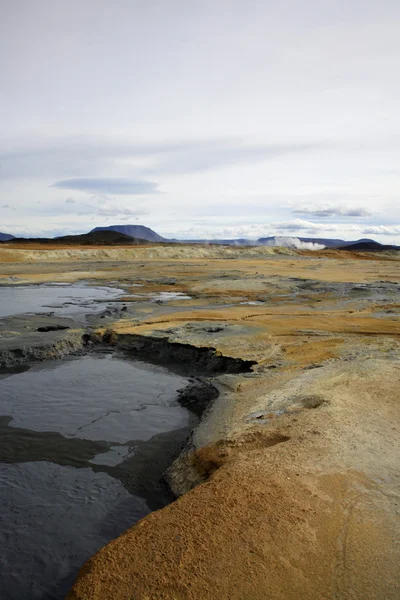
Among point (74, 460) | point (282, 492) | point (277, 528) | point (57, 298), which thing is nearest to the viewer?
point (277, 528)

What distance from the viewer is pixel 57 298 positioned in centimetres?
1744

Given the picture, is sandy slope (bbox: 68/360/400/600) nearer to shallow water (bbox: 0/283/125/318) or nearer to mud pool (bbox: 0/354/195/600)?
mud pool (bbox: 0/354/195/600)

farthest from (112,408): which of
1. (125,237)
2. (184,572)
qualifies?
(125,237)

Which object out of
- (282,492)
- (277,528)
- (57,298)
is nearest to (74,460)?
(282,492)

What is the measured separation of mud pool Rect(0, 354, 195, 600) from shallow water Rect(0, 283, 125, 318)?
18.3 ft

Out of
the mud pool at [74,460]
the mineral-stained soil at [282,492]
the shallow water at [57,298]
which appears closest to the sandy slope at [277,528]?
the mineral-stained soil at [282,492]

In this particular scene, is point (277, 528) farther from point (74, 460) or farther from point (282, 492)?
point (74, 460)

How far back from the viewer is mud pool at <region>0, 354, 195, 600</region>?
A: 147 inches

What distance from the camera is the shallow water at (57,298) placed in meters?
14.2

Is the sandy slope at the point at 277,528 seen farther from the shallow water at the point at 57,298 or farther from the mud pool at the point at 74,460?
the shallow water at the point at 57,298

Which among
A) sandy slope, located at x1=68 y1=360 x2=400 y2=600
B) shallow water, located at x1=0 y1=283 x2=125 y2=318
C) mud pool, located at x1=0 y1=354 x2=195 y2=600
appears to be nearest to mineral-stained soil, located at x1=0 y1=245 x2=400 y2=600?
sandy slope, located at x1=68 y1=360 x2=400 y2=600

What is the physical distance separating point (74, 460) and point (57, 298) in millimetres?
12918

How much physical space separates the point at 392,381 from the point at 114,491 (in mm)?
3910

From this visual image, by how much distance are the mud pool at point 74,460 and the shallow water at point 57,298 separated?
5576 mm
